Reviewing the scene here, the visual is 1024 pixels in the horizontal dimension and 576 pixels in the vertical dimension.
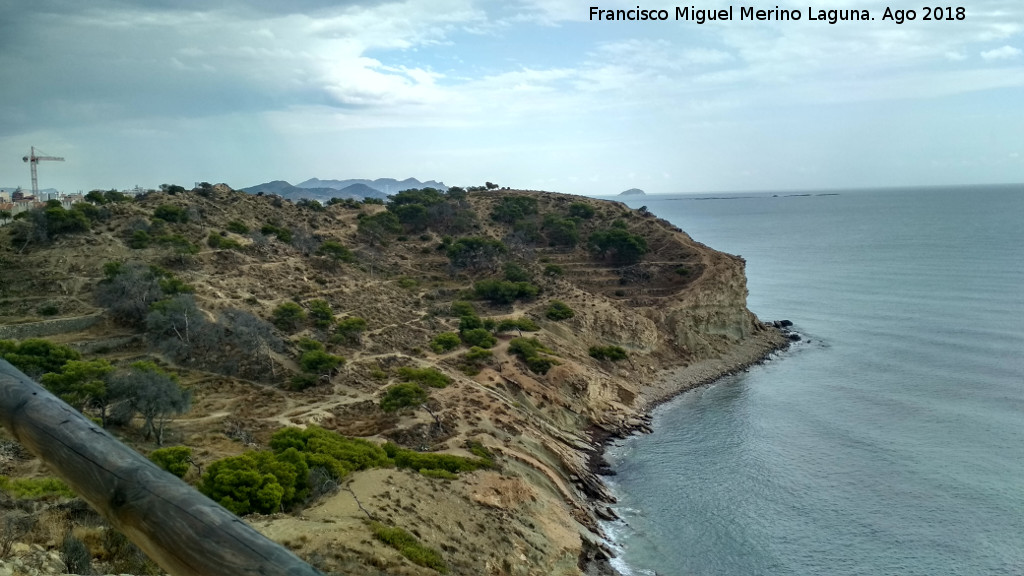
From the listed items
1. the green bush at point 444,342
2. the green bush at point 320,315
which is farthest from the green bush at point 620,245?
the green bush at point 320,315

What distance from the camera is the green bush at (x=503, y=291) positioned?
53.5 m

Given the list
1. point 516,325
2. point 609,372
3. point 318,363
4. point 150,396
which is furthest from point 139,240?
point 609,372

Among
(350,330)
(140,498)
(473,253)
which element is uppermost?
(140,498)

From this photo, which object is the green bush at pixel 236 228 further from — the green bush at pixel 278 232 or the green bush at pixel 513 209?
the green bush at pixel 513 209

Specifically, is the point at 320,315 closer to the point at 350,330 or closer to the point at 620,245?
the point at 350,330

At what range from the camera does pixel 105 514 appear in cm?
290

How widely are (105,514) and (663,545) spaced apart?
2508 cm

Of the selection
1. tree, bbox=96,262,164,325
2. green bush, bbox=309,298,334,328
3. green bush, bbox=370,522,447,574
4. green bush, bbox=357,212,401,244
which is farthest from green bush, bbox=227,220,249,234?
green bush, bbox=370,522,447,574

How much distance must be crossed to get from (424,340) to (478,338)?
11.9 ft

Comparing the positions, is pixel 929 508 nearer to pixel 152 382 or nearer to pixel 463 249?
pixel 152 382

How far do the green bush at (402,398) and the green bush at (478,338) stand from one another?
38.6 feet

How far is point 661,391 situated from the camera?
154 feet

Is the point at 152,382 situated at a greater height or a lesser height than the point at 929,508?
greater

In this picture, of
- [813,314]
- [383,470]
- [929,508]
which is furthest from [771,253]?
[383,470]
